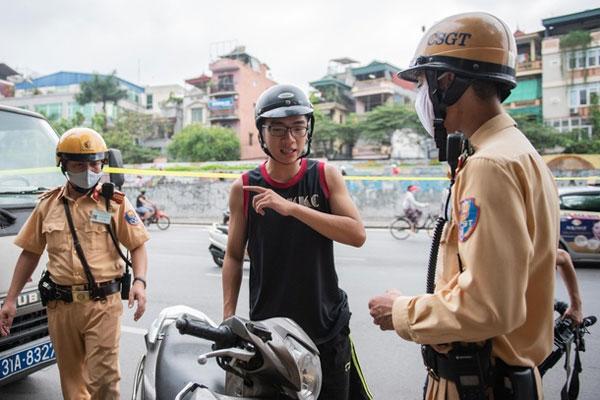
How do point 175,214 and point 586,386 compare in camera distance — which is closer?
point 586,386

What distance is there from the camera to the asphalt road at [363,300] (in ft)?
12.3

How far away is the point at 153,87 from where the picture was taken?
195 feet

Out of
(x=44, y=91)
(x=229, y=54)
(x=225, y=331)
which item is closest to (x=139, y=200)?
(x=225, y=331)

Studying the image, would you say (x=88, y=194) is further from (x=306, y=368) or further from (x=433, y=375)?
(x=433, y=375)

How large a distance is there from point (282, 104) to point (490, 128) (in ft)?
3.12

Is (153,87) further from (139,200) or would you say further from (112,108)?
(139,200)

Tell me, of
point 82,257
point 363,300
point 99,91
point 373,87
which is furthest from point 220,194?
point 99,91

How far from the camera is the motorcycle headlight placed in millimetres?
1390

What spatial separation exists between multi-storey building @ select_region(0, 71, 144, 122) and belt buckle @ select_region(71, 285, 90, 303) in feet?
157

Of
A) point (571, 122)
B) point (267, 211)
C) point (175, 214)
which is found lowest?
point (175, 214)

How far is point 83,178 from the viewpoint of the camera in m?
2.77

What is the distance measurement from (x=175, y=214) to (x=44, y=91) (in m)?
37.8

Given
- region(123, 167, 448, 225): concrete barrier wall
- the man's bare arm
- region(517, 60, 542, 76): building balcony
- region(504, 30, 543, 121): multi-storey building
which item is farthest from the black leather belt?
region(517, 60, 542, 76): building balcony

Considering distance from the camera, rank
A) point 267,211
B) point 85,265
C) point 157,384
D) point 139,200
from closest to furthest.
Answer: point 157,384, point 267,211, point 85,265, point 139,200
